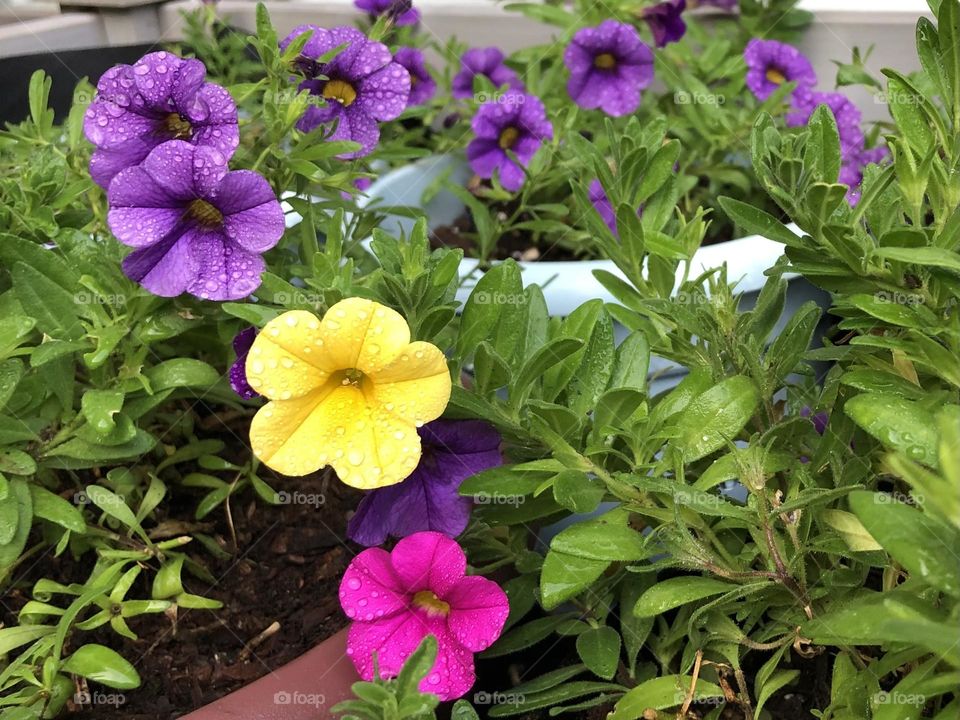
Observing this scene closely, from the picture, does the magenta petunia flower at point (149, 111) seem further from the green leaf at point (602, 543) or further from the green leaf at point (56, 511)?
the green leaf at point (602, 543)

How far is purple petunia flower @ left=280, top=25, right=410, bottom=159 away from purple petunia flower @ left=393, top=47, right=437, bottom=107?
20.8 inches

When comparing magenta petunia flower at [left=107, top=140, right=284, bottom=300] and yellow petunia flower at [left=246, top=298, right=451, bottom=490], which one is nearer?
yellow petunia flower at [left=246, top=298, right=451, bottom=490]

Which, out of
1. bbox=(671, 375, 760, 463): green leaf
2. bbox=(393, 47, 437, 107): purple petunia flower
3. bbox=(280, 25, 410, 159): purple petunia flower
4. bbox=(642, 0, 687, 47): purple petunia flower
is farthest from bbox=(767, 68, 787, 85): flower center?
bbox=(671, 375, 760, 463): green leaf

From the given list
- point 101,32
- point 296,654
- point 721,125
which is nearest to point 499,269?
point 296,654

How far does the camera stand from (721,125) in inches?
54.7

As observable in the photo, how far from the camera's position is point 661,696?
73cm

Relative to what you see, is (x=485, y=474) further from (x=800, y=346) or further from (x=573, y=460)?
(x=800, y=346)

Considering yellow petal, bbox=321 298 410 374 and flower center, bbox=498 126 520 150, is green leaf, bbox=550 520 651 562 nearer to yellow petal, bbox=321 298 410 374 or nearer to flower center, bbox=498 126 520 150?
yellow petal, bbox=321 298 410 374

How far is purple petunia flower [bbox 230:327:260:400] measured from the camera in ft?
2.48

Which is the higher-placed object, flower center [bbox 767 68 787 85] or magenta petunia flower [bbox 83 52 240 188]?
magenta petunia flower [bbox 83 52 240 188]

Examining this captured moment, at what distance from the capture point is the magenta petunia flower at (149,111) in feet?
2.60

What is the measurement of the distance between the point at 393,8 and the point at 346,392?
590mm

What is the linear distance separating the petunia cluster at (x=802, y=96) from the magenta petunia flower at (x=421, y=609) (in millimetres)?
915

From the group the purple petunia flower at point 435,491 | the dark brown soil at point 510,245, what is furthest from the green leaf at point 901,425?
the dark brown soil at point 510,245
